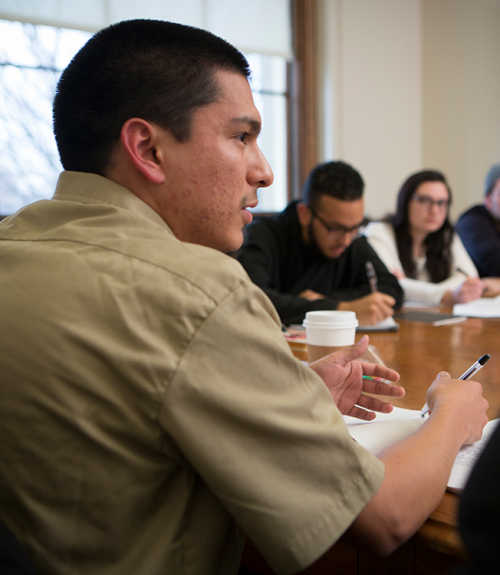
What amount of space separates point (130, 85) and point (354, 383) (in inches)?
23.6

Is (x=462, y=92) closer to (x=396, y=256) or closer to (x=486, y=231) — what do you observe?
(x=486, y=231)

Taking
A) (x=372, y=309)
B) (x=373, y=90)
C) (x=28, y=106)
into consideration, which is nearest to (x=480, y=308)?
(x=372, y=309)

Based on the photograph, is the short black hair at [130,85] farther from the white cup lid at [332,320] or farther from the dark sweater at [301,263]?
the dark sweater at [301,263]

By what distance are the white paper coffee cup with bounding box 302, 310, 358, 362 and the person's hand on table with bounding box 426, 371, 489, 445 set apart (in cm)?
35

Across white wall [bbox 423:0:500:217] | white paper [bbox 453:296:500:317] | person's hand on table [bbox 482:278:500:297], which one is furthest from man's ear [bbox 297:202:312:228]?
white wall [bbox 423:0:500:217]

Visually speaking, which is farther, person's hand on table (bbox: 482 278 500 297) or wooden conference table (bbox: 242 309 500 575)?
person's hand on table (bbox: 482 278 500 297)

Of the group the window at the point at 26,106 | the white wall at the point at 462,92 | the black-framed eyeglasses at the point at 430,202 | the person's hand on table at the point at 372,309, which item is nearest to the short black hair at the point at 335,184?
the person's hand on table at the point at 372,309

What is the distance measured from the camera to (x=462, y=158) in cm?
496

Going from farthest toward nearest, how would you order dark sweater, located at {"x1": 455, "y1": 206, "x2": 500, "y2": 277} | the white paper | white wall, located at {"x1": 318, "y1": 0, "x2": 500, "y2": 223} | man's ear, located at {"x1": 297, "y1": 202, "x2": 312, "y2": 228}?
white wall, located at {"x1": 318, "y1": 0, "x2": 500, "y2": 223} → dark sweater, located at {"x1": 455, "y1": 206, "x2": 500, "y2": 277} → man's ear, located at {"x1": 297, "y1": 202, "x2": 312, "y2": 228} → the white paper

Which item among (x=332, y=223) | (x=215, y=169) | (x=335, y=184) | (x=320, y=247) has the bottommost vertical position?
(x=320, y=247)

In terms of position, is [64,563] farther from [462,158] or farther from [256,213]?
[462,158]

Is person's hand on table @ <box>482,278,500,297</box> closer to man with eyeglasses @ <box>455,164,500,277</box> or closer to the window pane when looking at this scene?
man with eyeglasses @ <box>455,164,500,277</box>

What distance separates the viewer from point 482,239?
11.4ft

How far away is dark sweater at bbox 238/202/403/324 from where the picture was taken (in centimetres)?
229
